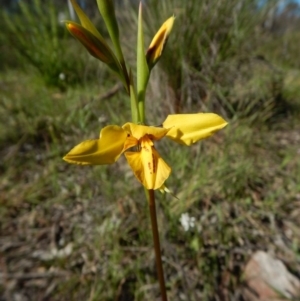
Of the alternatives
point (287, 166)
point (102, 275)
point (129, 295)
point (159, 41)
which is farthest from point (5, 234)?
point (287, 166)

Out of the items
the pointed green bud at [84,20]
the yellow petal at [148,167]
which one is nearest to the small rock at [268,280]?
the yellow petal at [148,167]

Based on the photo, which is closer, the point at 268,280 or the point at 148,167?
the point at 148,167

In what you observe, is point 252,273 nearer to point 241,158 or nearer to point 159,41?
point 241,158

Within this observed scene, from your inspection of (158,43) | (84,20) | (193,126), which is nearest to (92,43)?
(84,20)

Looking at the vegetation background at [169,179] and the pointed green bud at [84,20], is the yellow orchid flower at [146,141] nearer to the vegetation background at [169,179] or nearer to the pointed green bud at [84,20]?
the pointed green bud at [84,20]

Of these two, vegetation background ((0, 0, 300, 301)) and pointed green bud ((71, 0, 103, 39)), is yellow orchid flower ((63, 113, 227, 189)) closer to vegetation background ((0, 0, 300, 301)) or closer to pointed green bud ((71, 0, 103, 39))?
pointed green bud ((71, 0, 103, 39))

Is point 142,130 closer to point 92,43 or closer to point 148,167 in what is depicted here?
point 148,167
